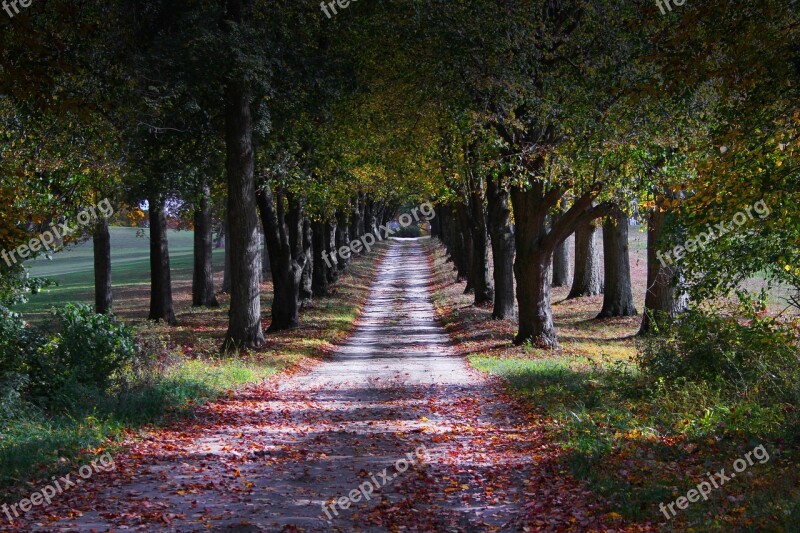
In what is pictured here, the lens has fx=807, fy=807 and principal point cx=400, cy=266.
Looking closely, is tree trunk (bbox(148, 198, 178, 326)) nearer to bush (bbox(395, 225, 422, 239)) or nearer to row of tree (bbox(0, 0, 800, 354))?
row of tree (bbox(0, 0, 800, 354))

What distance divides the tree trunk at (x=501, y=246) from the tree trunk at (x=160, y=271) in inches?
405

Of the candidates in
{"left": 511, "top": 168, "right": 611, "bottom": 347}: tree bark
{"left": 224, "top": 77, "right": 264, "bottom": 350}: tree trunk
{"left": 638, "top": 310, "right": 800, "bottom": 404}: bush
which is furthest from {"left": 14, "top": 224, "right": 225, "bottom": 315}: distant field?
{"left": 638, "top": 310, "right": 800, "bottom": 404}: bush

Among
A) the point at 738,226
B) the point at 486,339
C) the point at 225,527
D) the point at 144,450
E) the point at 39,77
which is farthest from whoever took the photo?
the point at 486,339

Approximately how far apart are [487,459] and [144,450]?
4002 millimetres

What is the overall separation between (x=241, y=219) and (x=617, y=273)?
43.2 feet

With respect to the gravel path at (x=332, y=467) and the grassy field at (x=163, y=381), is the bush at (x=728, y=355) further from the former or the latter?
the grassy field at (x=163, y=381)

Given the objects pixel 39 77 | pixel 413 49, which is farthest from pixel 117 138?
pixel 39 77

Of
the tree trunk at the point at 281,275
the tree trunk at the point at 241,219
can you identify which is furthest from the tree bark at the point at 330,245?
the tree trunk at the point at 241,219

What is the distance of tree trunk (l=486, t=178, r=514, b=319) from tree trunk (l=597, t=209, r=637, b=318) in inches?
120

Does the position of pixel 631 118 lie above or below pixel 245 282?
above

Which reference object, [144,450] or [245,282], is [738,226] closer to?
[144,450]

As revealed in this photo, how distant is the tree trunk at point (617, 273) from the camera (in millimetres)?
25734

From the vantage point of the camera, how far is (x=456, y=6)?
57.1 feet

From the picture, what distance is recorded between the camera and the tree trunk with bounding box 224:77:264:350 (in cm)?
1772
